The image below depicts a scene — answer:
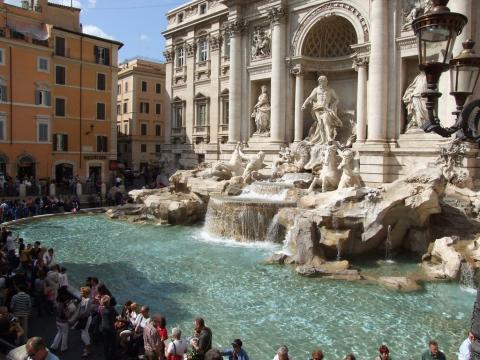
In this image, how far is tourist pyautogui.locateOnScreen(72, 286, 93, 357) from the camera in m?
7.84

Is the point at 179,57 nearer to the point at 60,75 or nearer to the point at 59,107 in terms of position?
the point at 60,75

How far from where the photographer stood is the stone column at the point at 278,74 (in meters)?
25.8

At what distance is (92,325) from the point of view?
792 cm

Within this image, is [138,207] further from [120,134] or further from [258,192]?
[120,134]

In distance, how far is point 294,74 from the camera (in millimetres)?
25656

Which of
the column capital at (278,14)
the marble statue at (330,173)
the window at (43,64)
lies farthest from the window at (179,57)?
the marble statue at (330,173)

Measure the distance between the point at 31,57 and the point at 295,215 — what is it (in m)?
24.1

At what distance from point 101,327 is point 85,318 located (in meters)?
0.77

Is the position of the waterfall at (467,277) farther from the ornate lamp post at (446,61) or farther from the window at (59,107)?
the window at (59,107)

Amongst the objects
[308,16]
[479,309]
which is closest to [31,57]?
[308,16]

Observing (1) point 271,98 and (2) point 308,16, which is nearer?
(2) point 308,16

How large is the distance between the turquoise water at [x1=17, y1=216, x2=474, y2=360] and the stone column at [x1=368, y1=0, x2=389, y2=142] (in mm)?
8718

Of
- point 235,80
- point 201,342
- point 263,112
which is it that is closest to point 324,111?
point 263,112

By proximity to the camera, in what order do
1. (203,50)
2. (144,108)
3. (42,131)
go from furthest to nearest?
(144,108), (203,50), (42,131)
